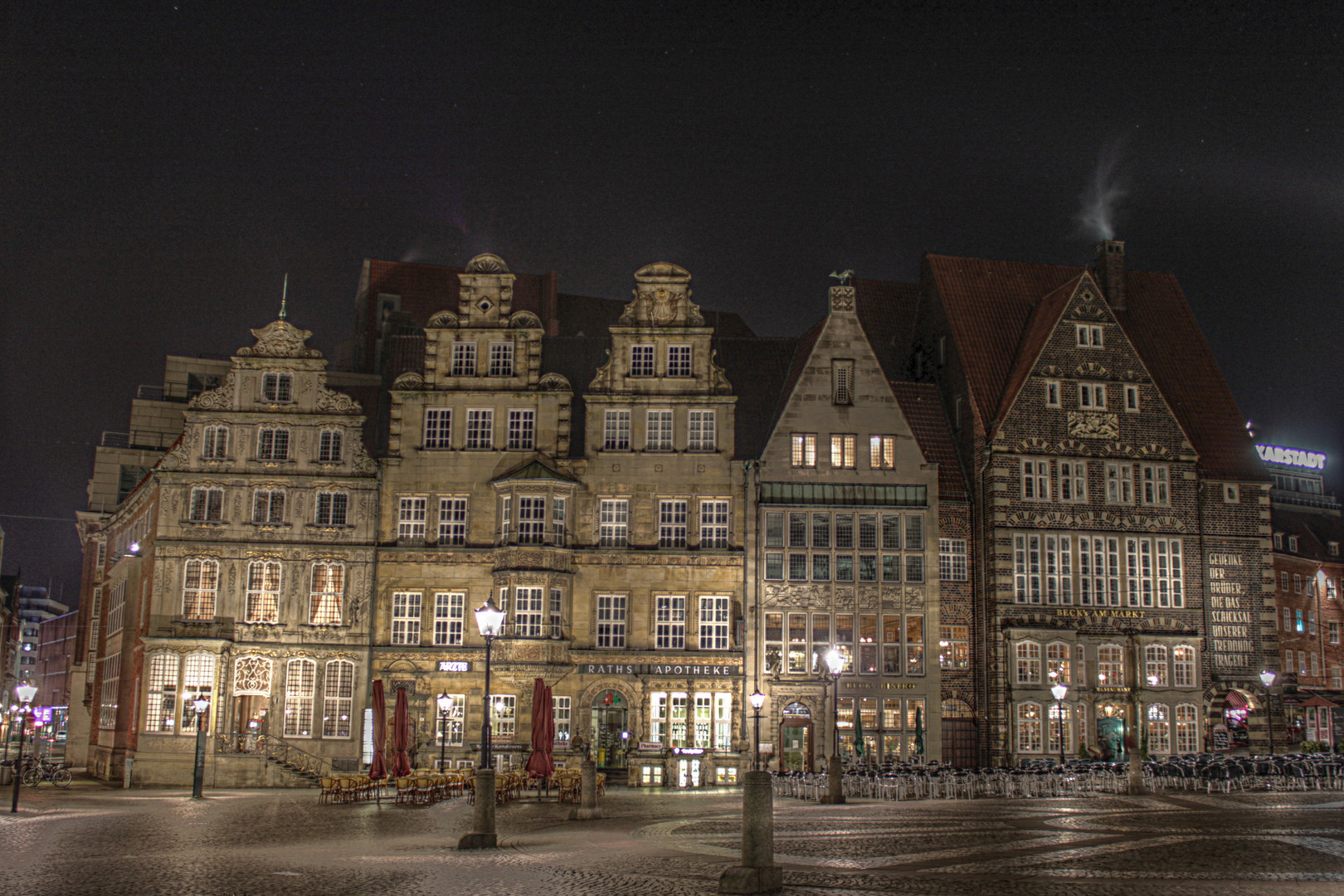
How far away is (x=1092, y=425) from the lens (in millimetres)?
55156

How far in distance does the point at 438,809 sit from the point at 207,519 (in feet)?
69.4

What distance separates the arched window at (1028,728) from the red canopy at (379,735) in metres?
24.0

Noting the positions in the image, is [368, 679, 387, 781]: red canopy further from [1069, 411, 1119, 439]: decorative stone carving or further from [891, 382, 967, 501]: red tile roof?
[1069, 411, 1119, 439]: decorative stone carving

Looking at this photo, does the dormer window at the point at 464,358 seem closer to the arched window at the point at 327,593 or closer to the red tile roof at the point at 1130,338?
the arched window at the point at 327,593

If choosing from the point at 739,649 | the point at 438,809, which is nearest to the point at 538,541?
the point at 739,649

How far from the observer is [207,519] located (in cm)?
5059

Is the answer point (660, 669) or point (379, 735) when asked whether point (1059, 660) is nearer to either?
point (660, 669)

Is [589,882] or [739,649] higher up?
[739,649]

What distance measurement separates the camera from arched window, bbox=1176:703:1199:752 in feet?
175

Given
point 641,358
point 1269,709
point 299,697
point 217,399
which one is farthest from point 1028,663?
point 217,399

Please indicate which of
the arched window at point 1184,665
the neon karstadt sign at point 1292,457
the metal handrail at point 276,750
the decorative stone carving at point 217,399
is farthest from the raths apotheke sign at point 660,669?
the neon karstadt sign at point 1292,457

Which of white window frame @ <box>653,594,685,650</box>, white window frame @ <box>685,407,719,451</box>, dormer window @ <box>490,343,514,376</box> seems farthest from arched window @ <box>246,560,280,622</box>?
white window frame @ <box>685,407,719,451</box>

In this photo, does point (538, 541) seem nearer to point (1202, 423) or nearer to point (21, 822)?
point (21, 822)

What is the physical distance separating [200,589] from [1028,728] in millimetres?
31328
